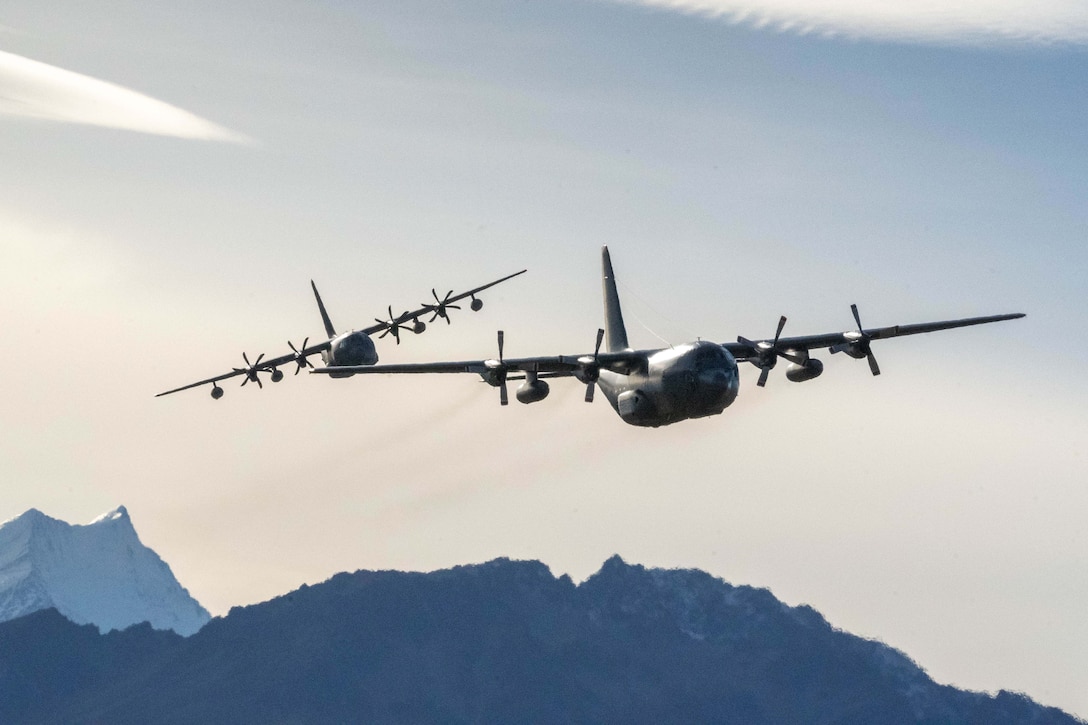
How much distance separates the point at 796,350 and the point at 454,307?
52.6 m

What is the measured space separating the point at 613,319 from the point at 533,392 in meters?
20.4

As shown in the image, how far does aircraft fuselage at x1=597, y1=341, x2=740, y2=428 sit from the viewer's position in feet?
246

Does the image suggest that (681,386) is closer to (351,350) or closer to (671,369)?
(671,369)

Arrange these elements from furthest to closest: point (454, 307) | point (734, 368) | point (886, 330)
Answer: point (454, 307) → point (886, 330) → point (734, 368)

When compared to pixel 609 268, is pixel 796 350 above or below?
below

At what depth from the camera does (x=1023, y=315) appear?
84.7 meters

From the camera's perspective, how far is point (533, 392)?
261 ft

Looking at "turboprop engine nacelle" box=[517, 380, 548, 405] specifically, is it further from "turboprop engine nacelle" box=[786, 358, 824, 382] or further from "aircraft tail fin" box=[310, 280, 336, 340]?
"aircraft tail fin" box=[310, 280, 336, 340]

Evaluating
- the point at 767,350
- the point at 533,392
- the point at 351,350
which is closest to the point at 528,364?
the point at 533,392

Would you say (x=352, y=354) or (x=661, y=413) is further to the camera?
(x=352, y=354)

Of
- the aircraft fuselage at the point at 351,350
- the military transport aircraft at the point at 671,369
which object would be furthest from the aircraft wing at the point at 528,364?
the aircraft fuselage at the point at 351,350

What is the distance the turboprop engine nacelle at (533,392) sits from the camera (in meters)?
79.5

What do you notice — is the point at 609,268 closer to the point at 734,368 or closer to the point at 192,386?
the point at 734,368

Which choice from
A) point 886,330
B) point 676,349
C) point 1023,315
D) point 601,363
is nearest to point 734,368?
point 676,349
